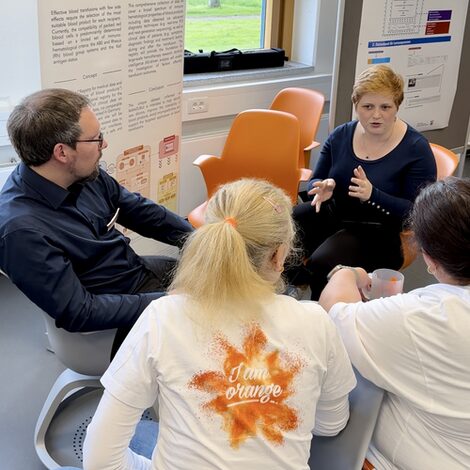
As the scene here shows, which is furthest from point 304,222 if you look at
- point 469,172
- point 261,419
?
point 469,172

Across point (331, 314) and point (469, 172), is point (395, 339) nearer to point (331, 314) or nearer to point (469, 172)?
point (331, 314)

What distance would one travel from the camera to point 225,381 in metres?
1.05

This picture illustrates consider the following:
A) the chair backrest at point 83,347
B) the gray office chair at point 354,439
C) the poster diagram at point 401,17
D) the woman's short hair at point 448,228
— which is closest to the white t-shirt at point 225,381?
the gray office chair at point 354,439

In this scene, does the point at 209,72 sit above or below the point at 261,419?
above

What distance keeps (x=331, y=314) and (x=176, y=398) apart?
1.39 feet

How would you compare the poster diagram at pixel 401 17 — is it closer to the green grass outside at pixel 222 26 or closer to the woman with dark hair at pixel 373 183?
the woman with dark hair at pixel 373 183

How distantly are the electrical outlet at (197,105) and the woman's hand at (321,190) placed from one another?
1312mm

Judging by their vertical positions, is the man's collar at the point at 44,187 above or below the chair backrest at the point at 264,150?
above

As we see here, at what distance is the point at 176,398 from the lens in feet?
3.53

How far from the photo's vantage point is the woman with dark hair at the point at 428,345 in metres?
1.15

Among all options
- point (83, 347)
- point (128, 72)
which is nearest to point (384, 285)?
point (83, 347)

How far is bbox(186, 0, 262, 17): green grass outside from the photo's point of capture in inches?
151

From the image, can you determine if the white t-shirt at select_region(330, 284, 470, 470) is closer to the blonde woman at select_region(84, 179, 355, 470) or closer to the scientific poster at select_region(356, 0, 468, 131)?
the blonde woman at select_region(84, 179, 355, 470)

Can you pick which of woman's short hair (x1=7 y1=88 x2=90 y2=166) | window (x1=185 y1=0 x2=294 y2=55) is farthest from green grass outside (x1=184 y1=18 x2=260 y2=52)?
woman's short hair (x1=7 y1=88 x2=90 y2=166)
